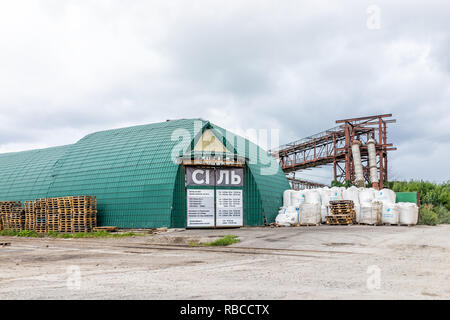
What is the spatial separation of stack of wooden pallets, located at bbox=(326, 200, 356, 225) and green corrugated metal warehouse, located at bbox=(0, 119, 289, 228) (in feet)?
15.4

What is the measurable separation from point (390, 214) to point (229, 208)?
1060 cm

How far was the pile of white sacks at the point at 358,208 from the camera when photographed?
27.6 meters

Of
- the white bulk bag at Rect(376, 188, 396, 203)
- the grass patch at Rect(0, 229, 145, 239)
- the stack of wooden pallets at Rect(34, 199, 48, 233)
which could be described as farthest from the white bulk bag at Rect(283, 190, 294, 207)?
the stack of wooden pallets at Rect(34, 199, 48, 233)

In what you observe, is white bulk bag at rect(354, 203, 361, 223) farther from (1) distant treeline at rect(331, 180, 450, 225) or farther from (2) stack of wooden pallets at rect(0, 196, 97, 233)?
(2) stack of wooden pallets at rect(0, 196, 97, 233)

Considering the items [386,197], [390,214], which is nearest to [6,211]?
[390,214]

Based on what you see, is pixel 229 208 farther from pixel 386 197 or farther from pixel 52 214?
pixel 52 214

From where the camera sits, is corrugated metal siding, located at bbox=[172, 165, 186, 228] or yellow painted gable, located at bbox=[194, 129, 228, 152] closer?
corrugated metal siding, located at bbox=[172, 165, 186, 228]

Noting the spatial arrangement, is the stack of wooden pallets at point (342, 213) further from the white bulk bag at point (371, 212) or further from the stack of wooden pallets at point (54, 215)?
the stack of wooden pallets at point (54, 215)

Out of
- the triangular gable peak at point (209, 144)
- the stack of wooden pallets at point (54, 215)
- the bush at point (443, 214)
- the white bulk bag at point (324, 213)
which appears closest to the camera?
the stack of wooden pallets at point (54, 215)

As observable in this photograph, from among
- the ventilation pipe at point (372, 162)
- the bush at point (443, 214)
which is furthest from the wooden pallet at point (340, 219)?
the ventilation pipe at point (372, 162)

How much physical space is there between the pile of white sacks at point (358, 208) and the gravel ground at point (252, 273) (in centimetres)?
948

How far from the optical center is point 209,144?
30031 mm

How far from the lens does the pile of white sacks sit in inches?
1086
